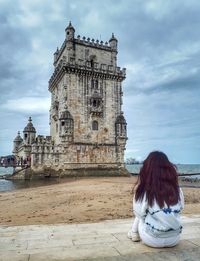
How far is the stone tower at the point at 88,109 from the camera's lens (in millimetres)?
40375

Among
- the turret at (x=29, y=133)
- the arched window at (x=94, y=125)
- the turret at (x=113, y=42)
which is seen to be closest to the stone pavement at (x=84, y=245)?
the arched window at (x=94, y=125)

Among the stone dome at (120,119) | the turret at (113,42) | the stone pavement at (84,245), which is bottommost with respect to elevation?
the stone pavement at (84,245)

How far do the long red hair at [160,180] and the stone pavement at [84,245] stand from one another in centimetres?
86

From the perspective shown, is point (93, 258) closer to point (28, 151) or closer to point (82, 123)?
point (82, 123)

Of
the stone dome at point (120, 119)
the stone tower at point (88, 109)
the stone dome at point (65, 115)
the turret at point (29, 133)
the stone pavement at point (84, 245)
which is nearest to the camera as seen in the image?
the stone pavement at point (84, 245)

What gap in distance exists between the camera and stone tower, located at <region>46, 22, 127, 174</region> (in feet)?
132

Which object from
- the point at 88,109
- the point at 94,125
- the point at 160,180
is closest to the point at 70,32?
the point at 88,109

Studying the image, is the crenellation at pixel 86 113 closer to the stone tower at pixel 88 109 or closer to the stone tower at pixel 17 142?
the stone tower at pixel 88 109

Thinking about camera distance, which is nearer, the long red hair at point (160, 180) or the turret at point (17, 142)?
the long red hair at point (160, 180)

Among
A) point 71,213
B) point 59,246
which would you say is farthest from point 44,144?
point 59,246

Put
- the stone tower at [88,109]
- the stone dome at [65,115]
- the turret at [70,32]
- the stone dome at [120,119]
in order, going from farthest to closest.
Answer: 1. the stone dome at [120,119]
2. the turret at [70,32]
3. the stone tower at [88,109]
4. the stone dome at [65,115]

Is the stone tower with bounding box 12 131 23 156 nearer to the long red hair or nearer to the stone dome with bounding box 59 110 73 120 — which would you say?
the stone dome with bounding box 59 110 73 120

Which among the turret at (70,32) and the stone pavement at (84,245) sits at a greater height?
the turret at (70,32)

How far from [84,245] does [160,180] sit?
191 cm
